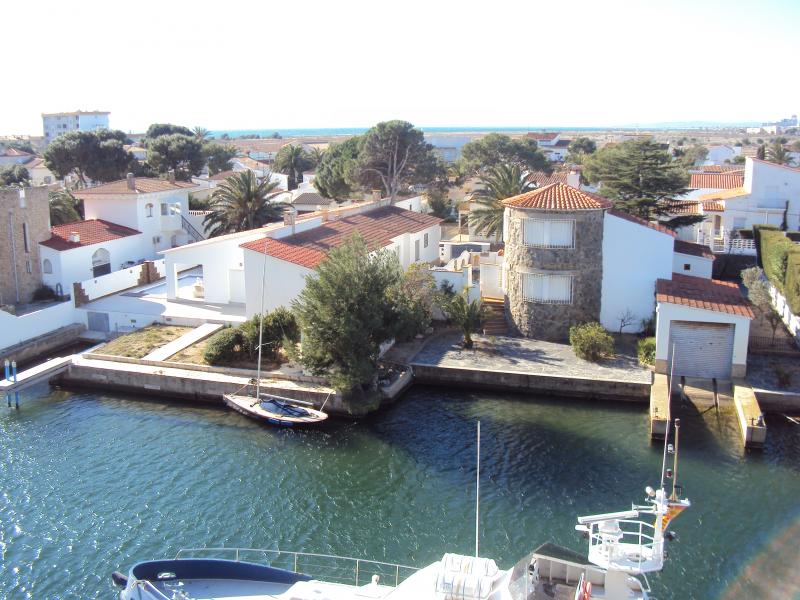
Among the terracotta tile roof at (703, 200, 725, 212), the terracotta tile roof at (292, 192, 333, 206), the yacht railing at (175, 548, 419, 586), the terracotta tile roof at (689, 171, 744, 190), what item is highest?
the terracotta tile roof at (689, 171, 744, 190)

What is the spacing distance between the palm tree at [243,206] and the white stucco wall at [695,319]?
1035 inches

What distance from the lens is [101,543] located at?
65.1 feet

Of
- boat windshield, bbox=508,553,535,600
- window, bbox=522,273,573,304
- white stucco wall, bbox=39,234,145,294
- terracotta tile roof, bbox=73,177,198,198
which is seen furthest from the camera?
terracotta tile roof, bbox=73,177,198,198

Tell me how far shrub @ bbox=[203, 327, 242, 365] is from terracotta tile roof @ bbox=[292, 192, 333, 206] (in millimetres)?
32443

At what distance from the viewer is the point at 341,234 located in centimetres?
3812

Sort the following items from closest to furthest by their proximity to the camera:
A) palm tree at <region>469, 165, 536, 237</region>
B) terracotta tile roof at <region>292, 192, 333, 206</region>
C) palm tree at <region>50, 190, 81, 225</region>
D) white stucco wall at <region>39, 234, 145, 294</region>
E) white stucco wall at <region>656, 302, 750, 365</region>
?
1. white stucco wall at <region>656, 302, 750, 365</region>
2. white stucco wall at <region>39, 234, 145, 294</region>
3. palm tree at <region>469, 165, 536, 237</region>
4. palm tree at <region>50, 190, 81, 225</region>
5. terracotta tile roof at <region>292, 192, 333, 206</region>

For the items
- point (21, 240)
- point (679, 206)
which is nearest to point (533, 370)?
point (679, 206)

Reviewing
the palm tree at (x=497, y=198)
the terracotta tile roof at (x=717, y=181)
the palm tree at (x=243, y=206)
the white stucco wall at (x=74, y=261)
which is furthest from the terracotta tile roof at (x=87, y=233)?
the terracotta tile roof at (x=717, y=181)

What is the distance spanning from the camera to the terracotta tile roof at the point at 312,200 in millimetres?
62656

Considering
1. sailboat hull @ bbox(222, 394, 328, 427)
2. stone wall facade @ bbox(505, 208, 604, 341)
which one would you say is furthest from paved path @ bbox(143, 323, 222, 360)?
stone wall facade @ bbox(505, 208, 604, 341)

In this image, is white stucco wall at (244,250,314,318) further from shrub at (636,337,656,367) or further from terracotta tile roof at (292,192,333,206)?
terracotta tile roof at (292,192,333,206)

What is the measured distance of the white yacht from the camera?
47.2ft

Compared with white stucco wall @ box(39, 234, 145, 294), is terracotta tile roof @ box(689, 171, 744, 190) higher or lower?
higher

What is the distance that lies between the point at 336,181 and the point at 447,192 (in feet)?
35.3
